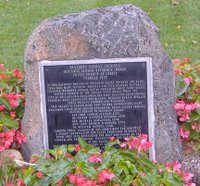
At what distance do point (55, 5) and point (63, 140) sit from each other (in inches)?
200

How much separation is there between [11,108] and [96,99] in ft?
2.33

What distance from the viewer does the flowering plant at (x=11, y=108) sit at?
3721 mm

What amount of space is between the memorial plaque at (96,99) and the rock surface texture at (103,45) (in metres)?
0.05

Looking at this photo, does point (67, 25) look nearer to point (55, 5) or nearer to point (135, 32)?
point (135, 32)

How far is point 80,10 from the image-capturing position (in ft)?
26.8

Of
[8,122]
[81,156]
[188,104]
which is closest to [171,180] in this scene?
[81,156]

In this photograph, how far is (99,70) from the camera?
3635mm

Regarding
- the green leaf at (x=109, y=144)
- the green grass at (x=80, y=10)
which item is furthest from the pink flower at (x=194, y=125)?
the green grass at (x=80, y=10)

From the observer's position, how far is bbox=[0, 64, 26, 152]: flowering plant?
3.72 m

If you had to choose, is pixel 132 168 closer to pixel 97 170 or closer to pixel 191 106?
pixel 97 170

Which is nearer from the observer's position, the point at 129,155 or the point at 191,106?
the point at 129,155

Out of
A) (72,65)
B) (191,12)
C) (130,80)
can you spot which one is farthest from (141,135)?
(191,12)

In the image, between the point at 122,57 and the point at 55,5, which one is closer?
the point at 122,57

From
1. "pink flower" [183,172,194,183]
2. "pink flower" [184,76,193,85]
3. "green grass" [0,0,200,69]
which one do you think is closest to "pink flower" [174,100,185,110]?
"pink flower" [184,76,193,85]
